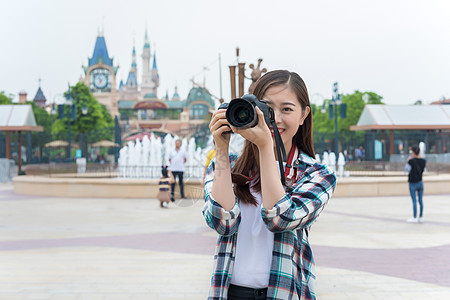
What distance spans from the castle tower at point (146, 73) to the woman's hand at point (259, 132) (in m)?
178

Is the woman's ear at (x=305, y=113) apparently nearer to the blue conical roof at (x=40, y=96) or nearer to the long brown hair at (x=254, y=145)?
the long brown hair at (x=254, y=145)

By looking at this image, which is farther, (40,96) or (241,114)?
(40,96)

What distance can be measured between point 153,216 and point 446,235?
222 inches

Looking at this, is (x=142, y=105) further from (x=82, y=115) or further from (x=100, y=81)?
(x=82, y=115)

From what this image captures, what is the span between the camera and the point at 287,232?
1.75m

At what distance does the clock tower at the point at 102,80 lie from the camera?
111 meters

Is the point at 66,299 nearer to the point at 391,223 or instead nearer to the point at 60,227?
the point at 60,227

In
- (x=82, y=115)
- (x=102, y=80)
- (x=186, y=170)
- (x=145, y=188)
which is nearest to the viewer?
(x=145, y=188)

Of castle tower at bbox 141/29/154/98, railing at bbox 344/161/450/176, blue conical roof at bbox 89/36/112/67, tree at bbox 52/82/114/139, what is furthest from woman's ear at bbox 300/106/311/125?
castle tower at bbox 141/29/154/98

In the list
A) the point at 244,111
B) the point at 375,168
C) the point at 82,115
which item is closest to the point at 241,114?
the point at 244,111

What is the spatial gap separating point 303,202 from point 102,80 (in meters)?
116

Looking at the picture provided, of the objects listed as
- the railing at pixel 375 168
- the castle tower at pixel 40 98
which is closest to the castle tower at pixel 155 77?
the castle tower at pixel 40 98

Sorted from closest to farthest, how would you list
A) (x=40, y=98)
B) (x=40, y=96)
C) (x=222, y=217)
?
1. (x=222, y=217)
2. (x=40, y=98)
3. (x=40, y=96)

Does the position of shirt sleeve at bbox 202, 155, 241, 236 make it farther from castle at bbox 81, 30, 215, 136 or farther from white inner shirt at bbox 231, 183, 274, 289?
castle at bbox 81, 30, 215, 136
